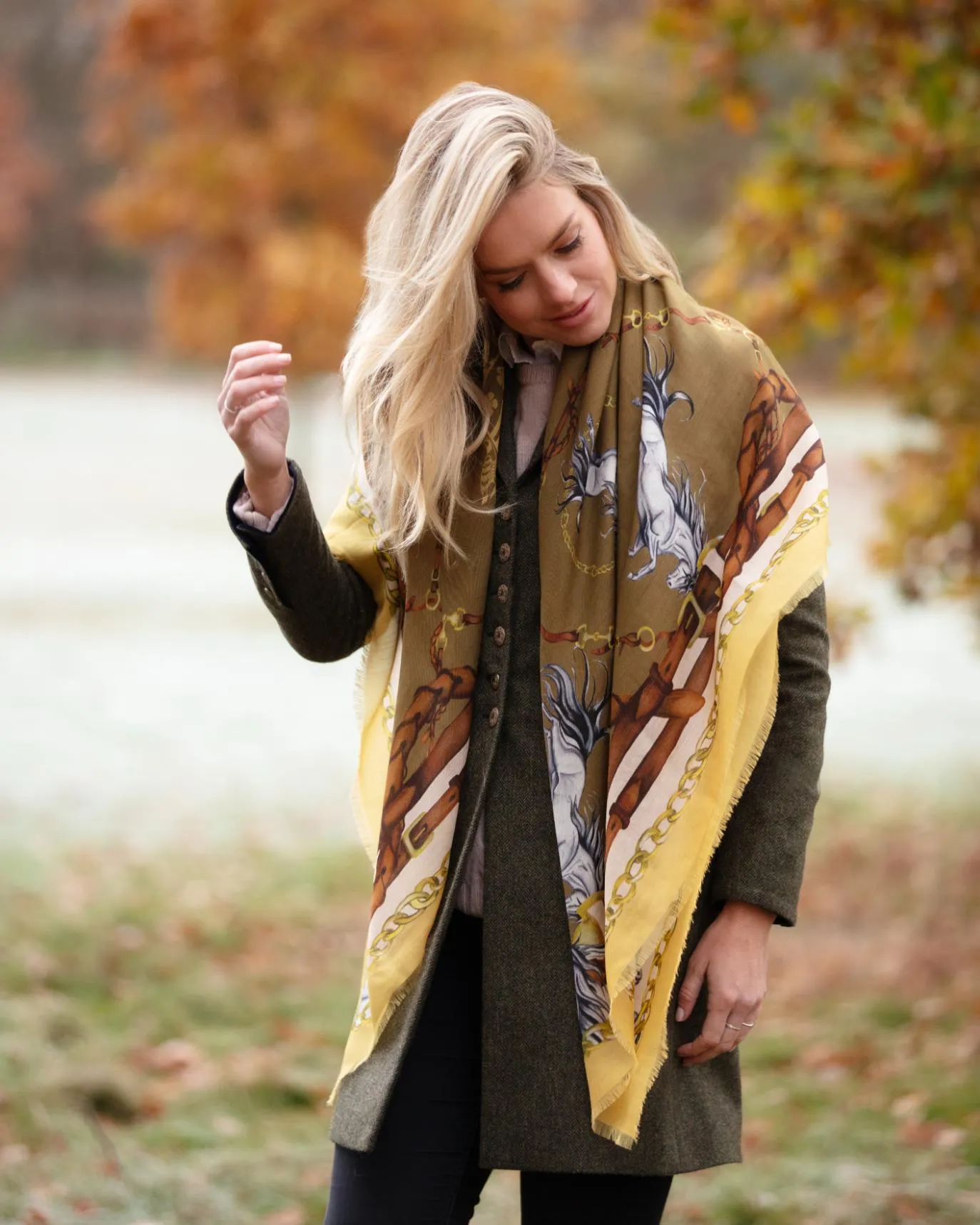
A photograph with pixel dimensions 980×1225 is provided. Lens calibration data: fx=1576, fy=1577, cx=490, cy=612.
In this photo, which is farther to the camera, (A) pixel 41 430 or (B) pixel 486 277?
(A) pixel 41 430

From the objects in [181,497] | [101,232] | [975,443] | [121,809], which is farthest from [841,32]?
[101,232]

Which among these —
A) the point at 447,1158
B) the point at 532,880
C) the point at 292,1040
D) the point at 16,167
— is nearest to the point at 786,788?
the point at 532,880

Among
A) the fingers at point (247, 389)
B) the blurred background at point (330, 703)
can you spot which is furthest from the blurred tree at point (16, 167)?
the fingers at point (247, 389)

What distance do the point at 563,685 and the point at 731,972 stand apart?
0.42 meters

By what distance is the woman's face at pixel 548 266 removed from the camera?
197 cm

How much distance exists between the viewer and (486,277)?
6.63 ft

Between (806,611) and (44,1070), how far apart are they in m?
3.15

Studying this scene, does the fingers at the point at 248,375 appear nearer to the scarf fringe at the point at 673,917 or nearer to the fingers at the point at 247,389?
the fingers at the point at 247,389

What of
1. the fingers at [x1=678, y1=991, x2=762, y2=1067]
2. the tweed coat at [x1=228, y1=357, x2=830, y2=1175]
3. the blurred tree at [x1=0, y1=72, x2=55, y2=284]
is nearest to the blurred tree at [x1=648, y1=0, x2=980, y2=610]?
the tweed coat at [x1=228, y1=357, x2=830, y2=1175]

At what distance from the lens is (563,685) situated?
6.51 ft

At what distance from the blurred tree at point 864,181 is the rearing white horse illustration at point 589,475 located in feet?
7.30

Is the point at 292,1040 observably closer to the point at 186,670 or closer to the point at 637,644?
the point at 637,644

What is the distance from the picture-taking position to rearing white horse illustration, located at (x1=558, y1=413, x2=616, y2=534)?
1995 millimetres

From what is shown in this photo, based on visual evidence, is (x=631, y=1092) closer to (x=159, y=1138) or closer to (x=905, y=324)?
(x=159, y=1138)
